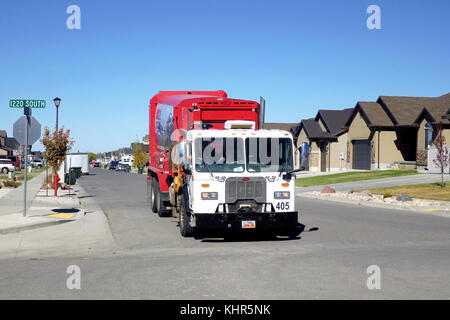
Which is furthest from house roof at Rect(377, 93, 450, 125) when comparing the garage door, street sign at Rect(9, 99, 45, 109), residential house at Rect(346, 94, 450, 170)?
street sign at Rect(9, 99, 45, 109)

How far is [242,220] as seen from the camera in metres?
11.7

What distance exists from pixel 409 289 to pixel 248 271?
2.52 m

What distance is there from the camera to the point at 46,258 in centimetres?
1033

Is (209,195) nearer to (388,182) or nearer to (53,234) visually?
(53,234)

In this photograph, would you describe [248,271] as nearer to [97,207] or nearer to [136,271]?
[136,271]

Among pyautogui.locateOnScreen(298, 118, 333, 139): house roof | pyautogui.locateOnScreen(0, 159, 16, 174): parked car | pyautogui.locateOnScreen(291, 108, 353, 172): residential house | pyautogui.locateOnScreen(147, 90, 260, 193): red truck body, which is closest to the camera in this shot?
pyautogui.locateOnScreen(147, 90, 260, 193): red truck body

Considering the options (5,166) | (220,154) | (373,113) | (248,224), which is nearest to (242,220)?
(248,224)

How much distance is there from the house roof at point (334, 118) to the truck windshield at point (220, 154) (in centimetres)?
4665

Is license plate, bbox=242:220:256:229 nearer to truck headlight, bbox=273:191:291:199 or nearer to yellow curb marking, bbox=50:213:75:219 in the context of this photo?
truck headlight, bbox=273:191:291:199

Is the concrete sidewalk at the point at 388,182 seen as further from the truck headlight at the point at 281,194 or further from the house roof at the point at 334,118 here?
the truck headlight at the point at 281,194

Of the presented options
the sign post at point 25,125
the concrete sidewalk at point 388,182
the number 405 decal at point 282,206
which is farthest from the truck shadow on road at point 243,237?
the concrete sidewalk at point 388,182

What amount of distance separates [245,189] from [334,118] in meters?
51.0

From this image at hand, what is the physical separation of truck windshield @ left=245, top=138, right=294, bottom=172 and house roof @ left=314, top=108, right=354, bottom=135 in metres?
46.1

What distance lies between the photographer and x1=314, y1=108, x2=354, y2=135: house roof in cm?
5919
